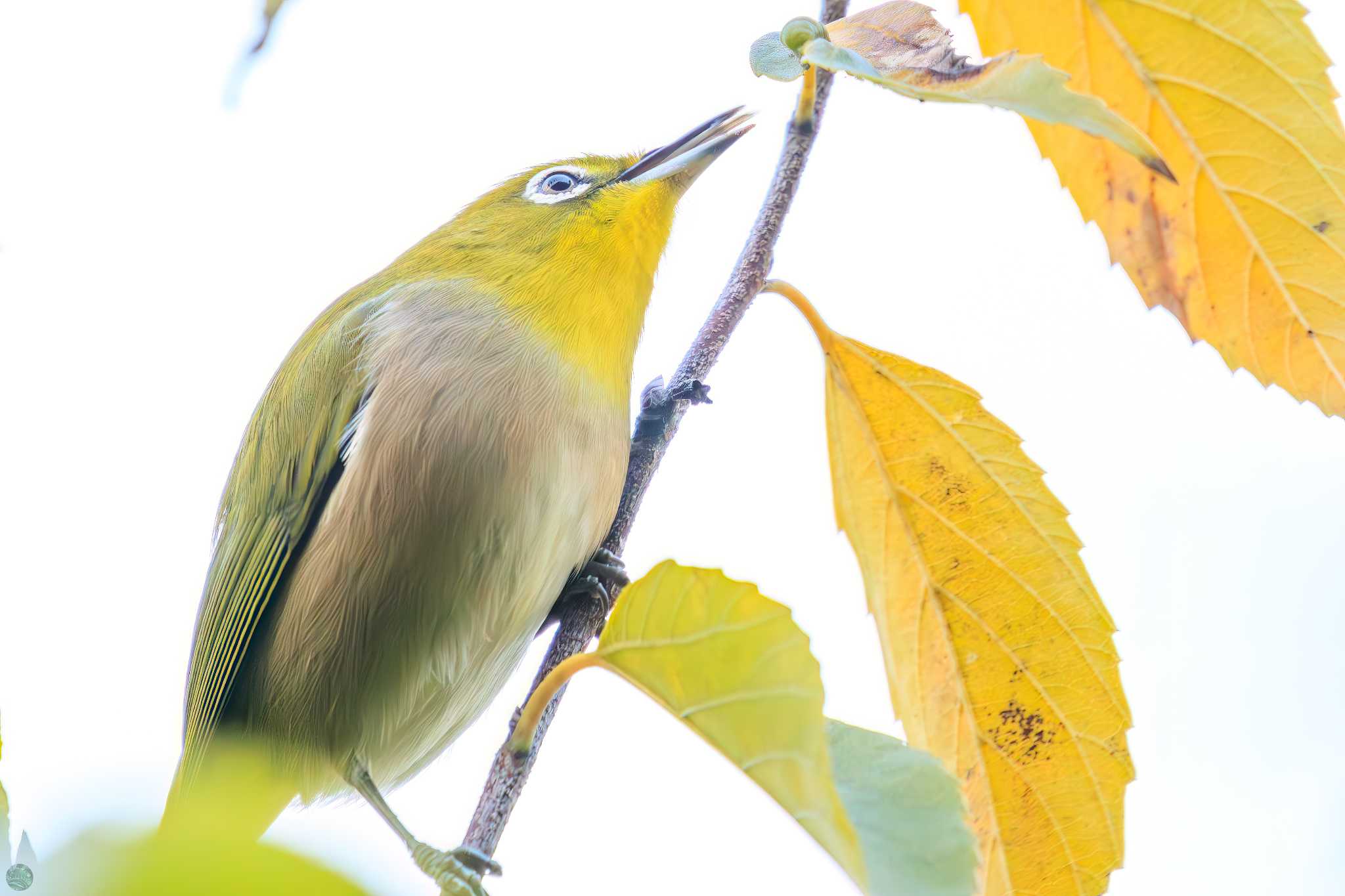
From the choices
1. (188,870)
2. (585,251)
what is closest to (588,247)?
(585,251)

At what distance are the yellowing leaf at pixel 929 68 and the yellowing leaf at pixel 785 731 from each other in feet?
1.83

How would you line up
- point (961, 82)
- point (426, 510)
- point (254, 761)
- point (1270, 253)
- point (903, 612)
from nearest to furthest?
1. point (961, 82)
2. point (1270, 253)
3. point (903, 612)
4. point (426, 510)
5. point (254, 761)

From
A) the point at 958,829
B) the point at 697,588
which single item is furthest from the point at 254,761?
the point at 958,829

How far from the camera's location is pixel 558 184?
3.38m

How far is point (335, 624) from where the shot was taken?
2.76 m

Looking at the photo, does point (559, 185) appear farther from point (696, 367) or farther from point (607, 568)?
point (696, 367)

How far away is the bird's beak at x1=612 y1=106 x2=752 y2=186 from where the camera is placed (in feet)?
9.68

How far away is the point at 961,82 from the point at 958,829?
2.56 ft

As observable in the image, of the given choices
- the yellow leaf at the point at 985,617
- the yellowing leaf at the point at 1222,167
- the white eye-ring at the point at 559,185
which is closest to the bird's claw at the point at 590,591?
the yellow leaf at the point at 985,617

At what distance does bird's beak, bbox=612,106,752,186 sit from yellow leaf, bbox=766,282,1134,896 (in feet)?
2.97

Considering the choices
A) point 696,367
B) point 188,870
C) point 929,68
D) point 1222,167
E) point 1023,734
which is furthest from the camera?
point 696,367

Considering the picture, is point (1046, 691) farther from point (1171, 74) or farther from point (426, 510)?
point (426, 510)

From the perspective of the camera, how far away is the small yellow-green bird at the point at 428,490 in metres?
2.60

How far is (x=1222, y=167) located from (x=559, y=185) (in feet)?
6.48
